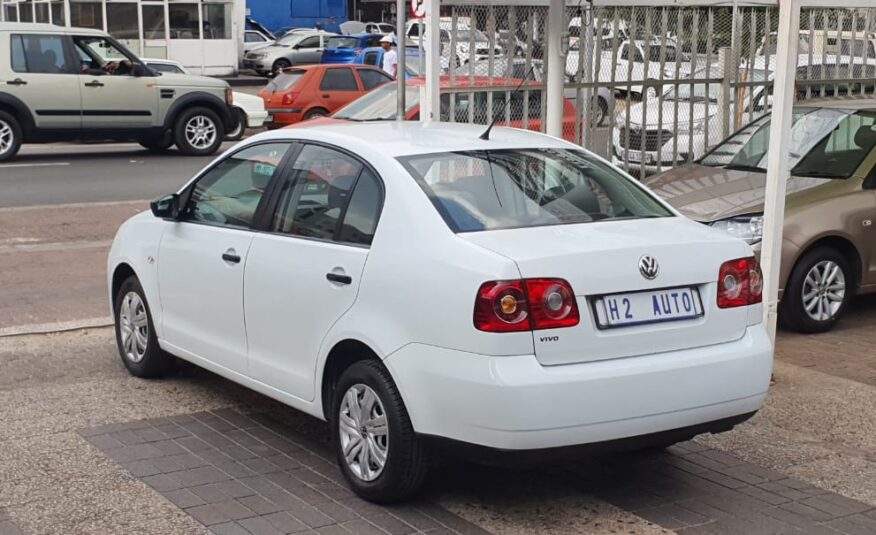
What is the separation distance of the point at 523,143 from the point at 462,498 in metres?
1.71

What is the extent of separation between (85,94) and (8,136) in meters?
1.36

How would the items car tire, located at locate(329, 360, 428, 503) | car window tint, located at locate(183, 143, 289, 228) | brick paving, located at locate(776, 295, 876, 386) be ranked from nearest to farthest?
car tire, located at locate(329, 360, 428, 503)
car window tint, located at locate(183, 143, 289, 228)
brick paving, located at locate(776, 295, 876, 386)

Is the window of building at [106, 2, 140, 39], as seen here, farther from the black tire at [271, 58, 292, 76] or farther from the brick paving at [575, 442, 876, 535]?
the brick paving at [575, 442, 876, 535]

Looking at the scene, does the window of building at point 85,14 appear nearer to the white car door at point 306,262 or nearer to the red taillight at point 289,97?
the red taillight at point 289,97

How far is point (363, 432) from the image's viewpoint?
203 inches

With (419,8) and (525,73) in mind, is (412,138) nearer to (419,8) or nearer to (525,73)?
(419,8)

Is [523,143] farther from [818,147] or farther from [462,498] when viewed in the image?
[818,147]

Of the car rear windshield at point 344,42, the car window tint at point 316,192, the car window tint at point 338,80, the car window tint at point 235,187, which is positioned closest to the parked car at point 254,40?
the car rear windshield at point 344,42

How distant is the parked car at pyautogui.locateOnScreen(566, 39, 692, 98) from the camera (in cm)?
1112

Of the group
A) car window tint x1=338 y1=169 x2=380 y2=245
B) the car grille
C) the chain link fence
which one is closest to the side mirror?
car window tint x1=338 y1=169 x2=380 y2=245

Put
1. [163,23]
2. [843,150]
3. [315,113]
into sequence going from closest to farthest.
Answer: [843,150] → [315,113] → [163,23]

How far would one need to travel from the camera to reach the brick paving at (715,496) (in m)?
5.02

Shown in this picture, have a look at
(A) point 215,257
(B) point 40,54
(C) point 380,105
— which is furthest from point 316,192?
(B) point 40,54

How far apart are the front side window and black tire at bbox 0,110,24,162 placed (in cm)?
1463
